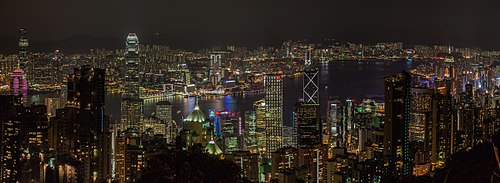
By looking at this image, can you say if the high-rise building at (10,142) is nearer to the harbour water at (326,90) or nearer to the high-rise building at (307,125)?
the harbour water at (326,90)

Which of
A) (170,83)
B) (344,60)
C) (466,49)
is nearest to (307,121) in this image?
(466,49)

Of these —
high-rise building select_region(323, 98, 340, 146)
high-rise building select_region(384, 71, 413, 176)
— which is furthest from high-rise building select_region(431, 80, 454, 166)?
high-rise building select_region(323, 98, 340, 146)

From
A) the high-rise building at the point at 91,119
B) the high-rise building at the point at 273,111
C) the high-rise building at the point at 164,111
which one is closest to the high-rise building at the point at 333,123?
the high-rise building at the point at 273,111

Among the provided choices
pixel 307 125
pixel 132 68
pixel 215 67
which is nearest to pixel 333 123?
pixel 307 125

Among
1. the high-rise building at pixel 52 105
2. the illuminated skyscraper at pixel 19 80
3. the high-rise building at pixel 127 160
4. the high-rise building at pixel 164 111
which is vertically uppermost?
the illuminated skyscraper at pixel 19 80

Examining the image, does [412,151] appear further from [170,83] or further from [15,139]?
[170,83]
